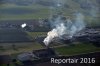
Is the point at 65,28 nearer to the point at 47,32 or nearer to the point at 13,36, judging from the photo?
the point at 47,32

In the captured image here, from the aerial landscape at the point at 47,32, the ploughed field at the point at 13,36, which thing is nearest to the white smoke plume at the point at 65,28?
the aerial landscape at the point at 47,32

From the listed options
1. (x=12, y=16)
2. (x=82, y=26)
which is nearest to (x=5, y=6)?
(x=12, y=16)

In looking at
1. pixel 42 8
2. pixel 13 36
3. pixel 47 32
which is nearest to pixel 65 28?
pixel 47 32

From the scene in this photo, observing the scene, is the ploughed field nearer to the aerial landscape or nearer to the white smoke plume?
the aerial landscape

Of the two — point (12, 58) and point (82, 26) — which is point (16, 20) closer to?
point (12, 58)

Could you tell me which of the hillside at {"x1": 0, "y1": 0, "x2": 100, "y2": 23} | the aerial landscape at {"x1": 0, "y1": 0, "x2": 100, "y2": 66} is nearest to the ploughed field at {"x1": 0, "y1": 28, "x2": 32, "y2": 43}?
the aerial landscape at {"x1": 0, "y1": 0, "x2": 100, "y2": 66}

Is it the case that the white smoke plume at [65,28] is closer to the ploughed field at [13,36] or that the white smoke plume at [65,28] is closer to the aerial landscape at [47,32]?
the aerial landscape at [47,32]
